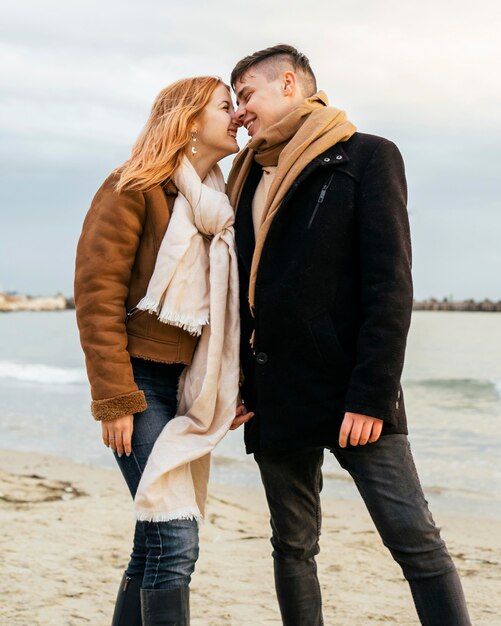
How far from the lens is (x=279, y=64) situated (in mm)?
2912

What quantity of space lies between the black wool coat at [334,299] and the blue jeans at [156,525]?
1.06 feet

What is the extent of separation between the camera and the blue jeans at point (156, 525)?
8.60 ft

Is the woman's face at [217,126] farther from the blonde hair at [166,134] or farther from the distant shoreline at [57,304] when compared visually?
the distant shoreline at [57,304]

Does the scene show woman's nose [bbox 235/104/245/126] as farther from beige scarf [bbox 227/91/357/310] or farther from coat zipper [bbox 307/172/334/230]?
coat zipper [bbox 307/172/334/230]

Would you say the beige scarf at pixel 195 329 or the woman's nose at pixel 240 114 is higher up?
the woman's nose at pixel 240 114

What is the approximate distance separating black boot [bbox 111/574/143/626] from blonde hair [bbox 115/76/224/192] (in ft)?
4.35

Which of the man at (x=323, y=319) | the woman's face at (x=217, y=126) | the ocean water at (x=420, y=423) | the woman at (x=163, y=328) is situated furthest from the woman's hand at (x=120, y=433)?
the ocean water at (x=420, y=423)

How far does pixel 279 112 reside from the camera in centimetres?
290

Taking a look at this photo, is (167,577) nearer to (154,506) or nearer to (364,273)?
(154,506)

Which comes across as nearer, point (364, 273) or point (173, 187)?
point (364, 273)

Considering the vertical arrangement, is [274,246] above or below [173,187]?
below

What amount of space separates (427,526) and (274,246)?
101cm

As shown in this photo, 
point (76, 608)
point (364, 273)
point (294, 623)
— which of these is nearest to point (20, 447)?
point (76, 608)

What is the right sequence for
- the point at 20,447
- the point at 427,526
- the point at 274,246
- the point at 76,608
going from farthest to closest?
1. the point at 20,447
2. the point at 76,608
3. the point at 274,246
4. the point at 427,526
